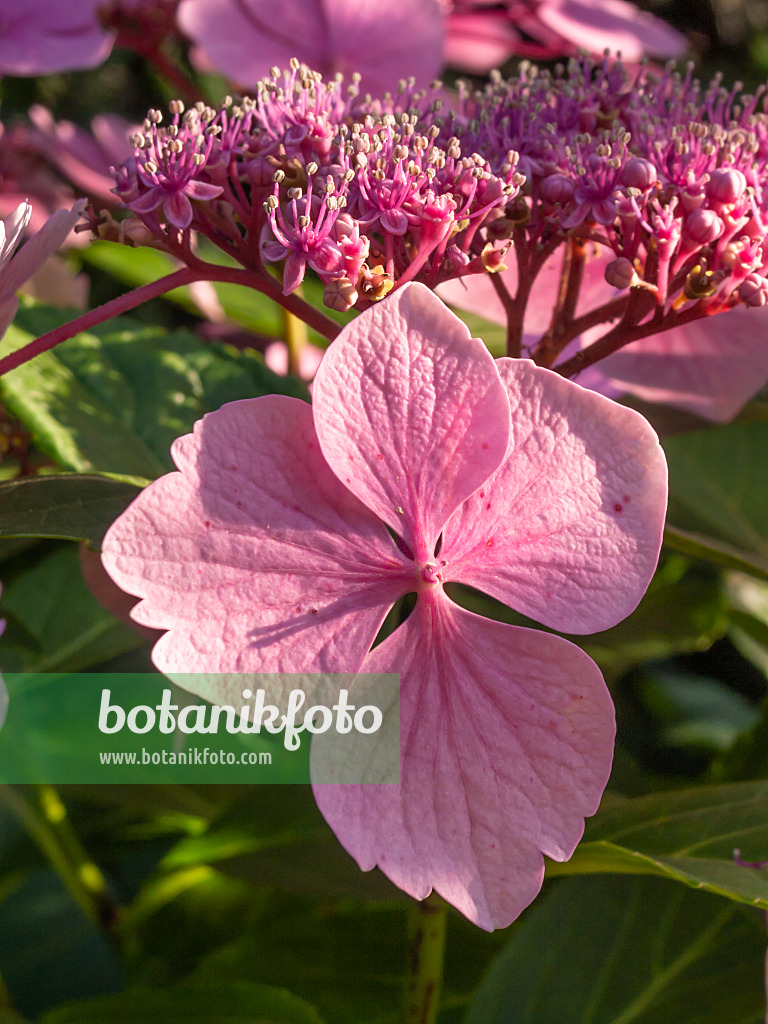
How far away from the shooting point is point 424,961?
0.42m

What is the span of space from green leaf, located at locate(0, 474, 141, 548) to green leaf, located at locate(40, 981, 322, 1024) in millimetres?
218

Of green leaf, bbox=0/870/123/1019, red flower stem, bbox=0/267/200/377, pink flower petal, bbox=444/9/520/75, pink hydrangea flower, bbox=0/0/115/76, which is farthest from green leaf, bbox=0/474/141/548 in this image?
pink flower petal, bbox=444/9/520/75

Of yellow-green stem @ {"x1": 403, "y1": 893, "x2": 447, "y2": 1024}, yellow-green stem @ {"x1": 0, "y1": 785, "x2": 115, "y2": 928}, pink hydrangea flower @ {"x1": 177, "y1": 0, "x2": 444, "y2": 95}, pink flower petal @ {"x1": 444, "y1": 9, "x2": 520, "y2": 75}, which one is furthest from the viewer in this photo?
pink flower petal @ {"x1": 444, "y1": 9, "x2": 520, "y2": 75}

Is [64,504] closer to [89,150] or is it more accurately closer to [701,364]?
[701,364]

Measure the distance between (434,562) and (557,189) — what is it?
138mm

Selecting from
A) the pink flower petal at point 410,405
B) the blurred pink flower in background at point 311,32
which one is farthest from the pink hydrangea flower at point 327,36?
the pink flower petal at point 410,405

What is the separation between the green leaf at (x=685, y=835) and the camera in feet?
1.14

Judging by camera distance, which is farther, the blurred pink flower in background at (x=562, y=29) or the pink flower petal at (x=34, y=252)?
the blurred pink flower in background at (x=562, y=29)

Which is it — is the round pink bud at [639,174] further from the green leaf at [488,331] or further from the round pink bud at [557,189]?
the green leaf at [488,331]

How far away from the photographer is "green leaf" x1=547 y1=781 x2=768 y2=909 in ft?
1.14

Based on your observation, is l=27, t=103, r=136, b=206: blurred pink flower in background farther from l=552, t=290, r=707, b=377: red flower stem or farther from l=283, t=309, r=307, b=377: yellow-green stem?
l=552, t=290, r=707, b=377: red flower stem

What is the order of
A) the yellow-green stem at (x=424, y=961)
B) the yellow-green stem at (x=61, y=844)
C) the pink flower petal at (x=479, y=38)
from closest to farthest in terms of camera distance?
the yellow-green stem at (x=424, y=961) → the yellow-green stem at (x=61, y=844) → the pink flower petal at (x=479, y=38)

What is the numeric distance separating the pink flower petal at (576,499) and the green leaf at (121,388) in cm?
22

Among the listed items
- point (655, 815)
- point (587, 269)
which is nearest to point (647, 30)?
point (587, 269)
